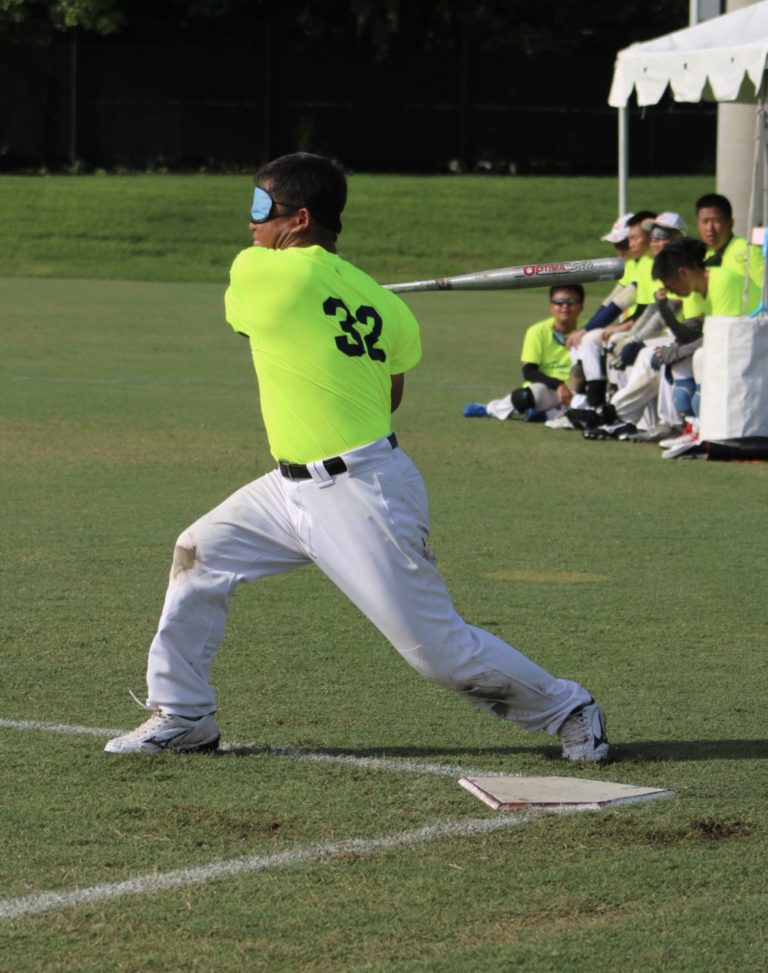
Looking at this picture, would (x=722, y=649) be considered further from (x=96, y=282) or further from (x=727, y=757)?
(x=96, y=282)

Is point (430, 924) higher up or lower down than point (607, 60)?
lower down

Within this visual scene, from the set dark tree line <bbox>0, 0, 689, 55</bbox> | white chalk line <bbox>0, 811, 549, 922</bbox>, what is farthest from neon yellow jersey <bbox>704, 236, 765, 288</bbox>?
dark tree line <bbox>0, 0, 689, 55</bbox>

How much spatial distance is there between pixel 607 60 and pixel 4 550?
121ft

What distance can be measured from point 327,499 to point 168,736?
3.12 ft

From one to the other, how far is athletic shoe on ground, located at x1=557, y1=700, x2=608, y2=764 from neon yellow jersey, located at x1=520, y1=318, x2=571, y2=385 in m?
10.2

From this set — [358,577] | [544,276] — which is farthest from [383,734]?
[544,276]

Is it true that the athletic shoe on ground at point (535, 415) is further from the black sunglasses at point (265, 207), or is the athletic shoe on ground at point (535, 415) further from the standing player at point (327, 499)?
the black sunglasses at point (265, 207)

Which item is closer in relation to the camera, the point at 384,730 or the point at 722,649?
the point at 384,730

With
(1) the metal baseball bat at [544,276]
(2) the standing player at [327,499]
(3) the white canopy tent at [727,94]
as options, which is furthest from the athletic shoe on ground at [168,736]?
(3) the white canopy tent at [727,94]

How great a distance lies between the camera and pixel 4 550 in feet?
30.9

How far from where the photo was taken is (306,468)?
564 centimetres

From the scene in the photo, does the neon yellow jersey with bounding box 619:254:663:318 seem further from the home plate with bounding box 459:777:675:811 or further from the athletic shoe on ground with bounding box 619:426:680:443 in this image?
the home plate with bounding box 459:777:675:811

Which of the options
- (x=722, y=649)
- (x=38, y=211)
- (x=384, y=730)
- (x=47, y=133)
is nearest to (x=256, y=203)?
(x=384, y=730)

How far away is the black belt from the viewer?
5.60 m
